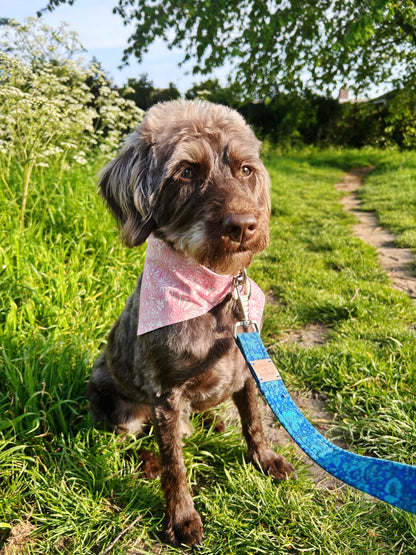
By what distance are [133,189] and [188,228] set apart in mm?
367

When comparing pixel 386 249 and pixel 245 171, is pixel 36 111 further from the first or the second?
pixel 386 249

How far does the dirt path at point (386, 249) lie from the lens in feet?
15.2

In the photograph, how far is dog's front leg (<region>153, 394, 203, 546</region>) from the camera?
1.97 m

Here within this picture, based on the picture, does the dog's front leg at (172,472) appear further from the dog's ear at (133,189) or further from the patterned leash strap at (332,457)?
the dog's ear at (133,189)

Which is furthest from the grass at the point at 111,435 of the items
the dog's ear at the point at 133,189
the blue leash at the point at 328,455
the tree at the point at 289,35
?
the tree at the point at 289,35

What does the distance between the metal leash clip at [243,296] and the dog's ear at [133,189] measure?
0.51 metres

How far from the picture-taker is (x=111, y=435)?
2.42 metres

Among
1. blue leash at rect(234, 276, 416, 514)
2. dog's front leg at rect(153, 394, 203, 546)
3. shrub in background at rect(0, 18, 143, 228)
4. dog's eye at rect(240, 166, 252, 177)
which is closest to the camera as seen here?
blue leash at rect(234, 276, 416, 514)

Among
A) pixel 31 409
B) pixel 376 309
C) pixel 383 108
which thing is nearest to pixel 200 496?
pixel 31 409

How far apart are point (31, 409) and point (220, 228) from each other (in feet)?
5.33

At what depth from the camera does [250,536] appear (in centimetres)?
189

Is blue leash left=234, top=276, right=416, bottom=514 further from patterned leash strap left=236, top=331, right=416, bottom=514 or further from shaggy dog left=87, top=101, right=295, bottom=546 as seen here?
shaggy dog left=87, top=101, right=295, bottom=546

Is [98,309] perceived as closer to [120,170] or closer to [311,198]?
[120,170]

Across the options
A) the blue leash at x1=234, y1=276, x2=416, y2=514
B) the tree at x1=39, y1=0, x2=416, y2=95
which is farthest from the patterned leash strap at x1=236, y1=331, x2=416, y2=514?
the tree at x1=39, y1=0, x2=416, y2=95
